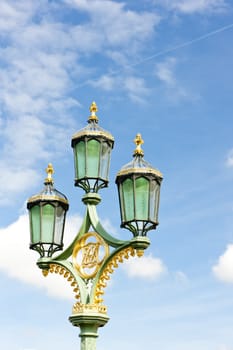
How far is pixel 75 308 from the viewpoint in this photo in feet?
30.9

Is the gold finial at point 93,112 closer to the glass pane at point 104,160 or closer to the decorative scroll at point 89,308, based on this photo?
the glass pane at point 104,160

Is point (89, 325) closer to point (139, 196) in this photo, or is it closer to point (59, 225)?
point (59, 225)

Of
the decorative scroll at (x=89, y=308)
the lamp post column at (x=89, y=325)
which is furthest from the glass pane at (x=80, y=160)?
the lamp post column at (x=89, y=325)

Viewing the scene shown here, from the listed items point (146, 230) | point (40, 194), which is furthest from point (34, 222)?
point (146, 230)

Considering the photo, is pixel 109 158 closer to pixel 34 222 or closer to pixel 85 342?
pixel 34 222

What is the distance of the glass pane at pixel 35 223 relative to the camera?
32.9 ft

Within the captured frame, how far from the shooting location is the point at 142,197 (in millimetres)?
9172

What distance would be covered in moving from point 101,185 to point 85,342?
6.78 feet

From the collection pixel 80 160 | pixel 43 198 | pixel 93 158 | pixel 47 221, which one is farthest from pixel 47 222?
pixel 93 158

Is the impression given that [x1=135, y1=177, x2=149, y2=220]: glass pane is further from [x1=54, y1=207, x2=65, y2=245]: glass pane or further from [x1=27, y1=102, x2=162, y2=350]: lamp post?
[x1=54, y1=207, x2=65, y2=245]: glass pane

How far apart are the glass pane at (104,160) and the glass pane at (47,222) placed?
2.61 feet

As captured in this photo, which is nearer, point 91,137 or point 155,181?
point 155,181

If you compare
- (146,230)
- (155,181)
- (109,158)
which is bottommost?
(146,230)

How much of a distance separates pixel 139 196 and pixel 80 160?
4.09 ft
